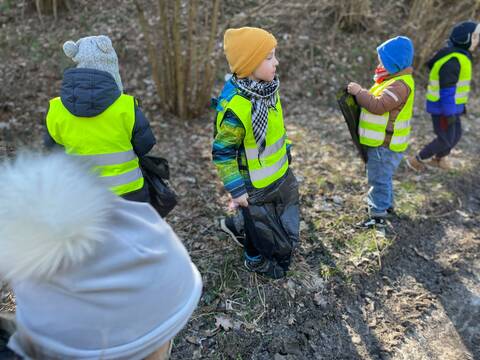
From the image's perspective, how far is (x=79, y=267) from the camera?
111cm

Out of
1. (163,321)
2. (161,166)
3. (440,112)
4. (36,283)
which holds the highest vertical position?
(36,283)

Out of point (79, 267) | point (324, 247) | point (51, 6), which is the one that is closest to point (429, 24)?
point (324, 247)

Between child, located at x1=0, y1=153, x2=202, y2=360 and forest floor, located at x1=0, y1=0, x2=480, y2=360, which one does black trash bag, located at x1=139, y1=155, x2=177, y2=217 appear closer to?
forest floor, located at x1=0, y1=0, x2=480, y2=360

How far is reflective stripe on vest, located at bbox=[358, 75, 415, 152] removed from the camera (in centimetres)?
340

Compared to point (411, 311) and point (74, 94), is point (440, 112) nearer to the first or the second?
point (411, 311)

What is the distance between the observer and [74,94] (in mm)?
2398

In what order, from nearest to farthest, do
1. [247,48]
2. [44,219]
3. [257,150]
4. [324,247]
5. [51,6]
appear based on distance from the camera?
[44,219]
[247,48]
[257,150]
[324,247]
[51,6]

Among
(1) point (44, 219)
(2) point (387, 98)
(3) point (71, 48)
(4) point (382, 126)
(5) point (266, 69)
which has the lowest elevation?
(4) point (382, 126)

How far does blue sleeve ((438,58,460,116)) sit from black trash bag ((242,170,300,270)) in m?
2.35

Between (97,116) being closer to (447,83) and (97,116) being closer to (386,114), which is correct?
(386,114)

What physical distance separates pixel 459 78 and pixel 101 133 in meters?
3.72

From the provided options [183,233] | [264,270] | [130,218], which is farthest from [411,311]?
[130,218]

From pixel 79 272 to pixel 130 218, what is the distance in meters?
0.21

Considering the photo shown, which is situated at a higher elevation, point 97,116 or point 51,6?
point 97,116
